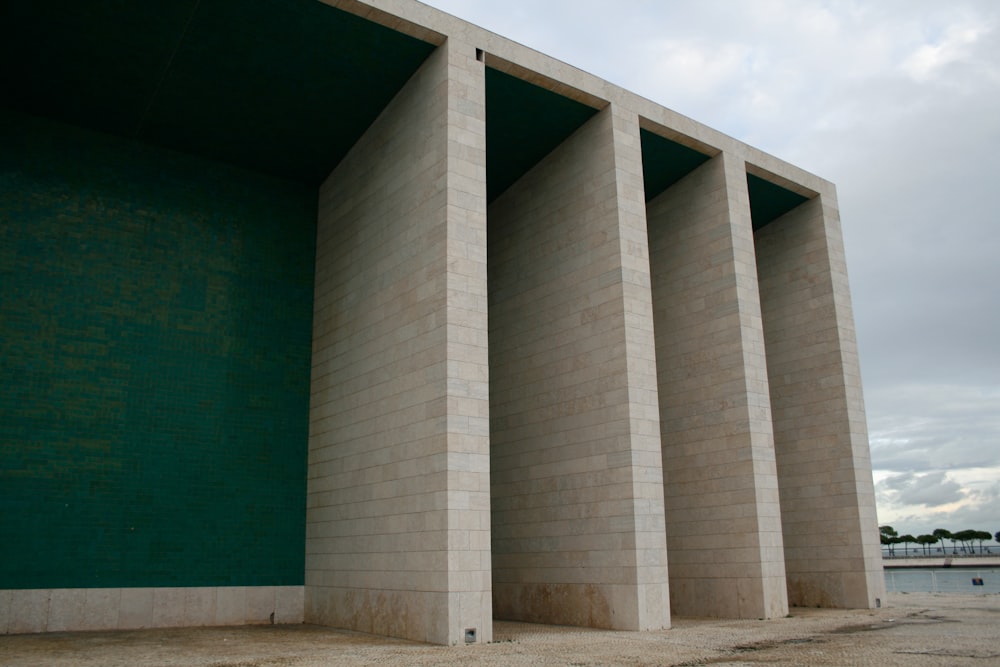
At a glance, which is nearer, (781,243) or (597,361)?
(597,361)

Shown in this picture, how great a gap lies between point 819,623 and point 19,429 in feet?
49.8

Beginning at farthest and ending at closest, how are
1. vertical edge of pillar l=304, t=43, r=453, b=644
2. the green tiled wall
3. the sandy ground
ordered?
the green tiled wall, vertical edge of pillar l=304, t=43, r=453, b=644, the sandy ground

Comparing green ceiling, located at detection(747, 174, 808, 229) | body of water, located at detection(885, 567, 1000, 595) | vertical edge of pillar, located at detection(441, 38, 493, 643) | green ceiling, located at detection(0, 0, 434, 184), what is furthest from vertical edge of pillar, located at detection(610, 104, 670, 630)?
body of water, located at detection(885, 567, 1000, 595)

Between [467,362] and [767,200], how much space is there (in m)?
12.3

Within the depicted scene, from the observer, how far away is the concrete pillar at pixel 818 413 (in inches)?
779

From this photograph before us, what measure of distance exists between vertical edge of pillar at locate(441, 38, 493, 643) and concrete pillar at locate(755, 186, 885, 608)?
10.1 metres

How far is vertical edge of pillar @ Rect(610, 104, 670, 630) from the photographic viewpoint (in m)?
14.6

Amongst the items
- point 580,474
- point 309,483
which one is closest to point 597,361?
point 580,474

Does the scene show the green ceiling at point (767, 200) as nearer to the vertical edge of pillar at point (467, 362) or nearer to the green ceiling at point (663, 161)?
the green ceiling at point (663, 161)

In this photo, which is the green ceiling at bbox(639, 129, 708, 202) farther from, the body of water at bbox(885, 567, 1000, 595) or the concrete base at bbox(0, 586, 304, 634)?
the body of water at bbox(885, 567, 1000, 595)

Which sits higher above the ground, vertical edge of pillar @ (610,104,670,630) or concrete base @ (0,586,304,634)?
vertical edge of pillar @ (610,104,670,630)

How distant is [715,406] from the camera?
18359 mm

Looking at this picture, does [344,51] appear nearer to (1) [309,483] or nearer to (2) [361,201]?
(2) [361,201]

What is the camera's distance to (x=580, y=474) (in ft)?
52.5
